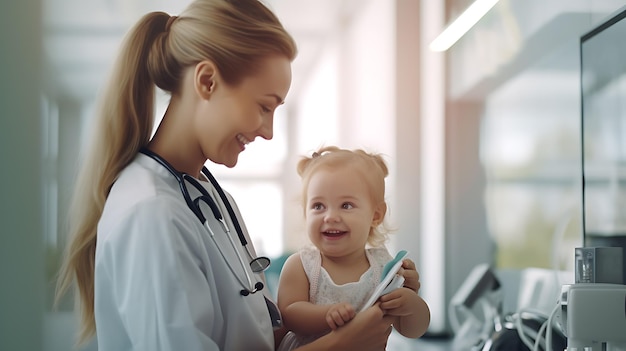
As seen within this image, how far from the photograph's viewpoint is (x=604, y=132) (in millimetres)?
1702

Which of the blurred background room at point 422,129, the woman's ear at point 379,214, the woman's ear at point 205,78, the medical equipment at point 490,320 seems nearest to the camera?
the woman's ear at point 205,78

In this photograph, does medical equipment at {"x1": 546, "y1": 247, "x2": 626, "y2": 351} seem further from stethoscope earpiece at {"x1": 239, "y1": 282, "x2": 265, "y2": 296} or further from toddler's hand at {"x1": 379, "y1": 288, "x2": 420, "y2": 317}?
stethoscope earpiece at {"x1": 239, "y1": 282, "x2": 265, "y2": 296}

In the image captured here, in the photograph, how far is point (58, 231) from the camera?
10.4 ft

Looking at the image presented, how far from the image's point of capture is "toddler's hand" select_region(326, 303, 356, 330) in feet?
4.22

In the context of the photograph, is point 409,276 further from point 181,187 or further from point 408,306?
point 181,187

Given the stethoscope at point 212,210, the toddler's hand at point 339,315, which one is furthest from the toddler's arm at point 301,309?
the stethoscope at point 212,210

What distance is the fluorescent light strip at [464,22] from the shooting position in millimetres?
2900

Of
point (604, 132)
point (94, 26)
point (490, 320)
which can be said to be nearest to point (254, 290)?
point (604, 132)

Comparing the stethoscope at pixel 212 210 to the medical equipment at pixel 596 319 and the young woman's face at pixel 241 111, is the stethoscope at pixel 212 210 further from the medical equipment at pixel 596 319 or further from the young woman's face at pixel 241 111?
the medical equipment at pixel 596 319

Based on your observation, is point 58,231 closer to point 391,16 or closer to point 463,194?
point 463,194

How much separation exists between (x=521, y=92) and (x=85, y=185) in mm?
1976

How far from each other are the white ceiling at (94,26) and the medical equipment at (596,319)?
220cm

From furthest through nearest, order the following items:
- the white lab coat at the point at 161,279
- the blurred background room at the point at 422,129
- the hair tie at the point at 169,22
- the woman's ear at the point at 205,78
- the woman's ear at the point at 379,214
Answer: the blurred background room at the point at 422,129
the woman's ear at the point at 379,214
the hair tie at the point at 169,22
the woman's ear at the point at 205,78
the white lab coat at the point at 161,279

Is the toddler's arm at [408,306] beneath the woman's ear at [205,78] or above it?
beneath
